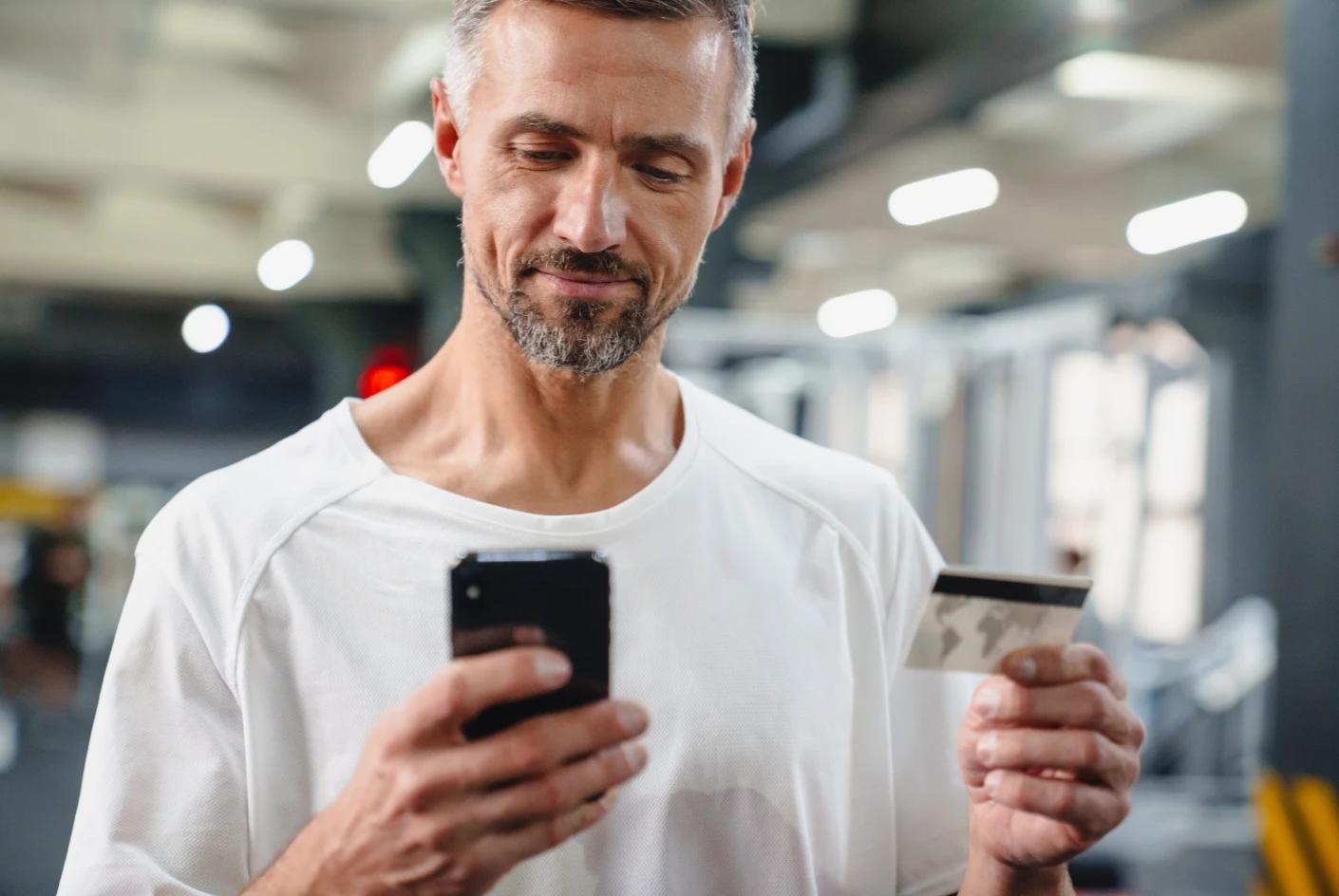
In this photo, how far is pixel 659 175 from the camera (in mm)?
1161

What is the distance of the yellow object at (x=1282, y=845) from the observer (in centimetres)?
323

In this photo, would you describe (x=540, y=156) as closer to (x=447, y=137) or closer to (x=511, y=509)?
(x=447, y=137)

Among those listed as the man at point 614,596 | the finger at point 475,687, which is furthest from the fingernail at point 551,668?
the man at point 614,596

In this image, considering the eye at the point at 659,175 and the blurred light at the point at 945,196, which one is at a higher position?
the blurred light at the point at 945,196

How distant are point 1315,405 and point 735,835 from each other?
262 centimetres

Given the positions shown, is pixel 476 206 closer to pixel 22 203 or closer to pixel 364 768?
pixel 364 768

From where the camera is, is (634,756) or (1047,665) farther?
(1047,665)

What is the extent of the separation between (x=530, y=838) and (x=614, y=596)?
1.09ft

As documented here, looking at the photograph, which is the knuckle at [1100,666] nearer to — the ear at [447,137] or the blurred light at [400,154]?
the ear at [447,137]

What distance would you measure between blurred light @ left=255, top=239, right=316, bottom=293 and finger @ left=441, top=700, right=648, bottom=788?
27.2 ft

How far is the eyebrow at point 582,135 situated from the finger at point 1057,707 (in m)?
0.54

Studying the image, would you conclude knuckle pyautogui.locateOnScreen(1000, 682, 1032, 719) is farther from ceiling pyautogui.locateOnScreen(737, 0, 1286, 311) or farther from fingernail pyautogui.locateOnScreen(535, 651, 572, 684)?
ceiling pyautogui.locateOnScreen(737, 0, 1286, 311)

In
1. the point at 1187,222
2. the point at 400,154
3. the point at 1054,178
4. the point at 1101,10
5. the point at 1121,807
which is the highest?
the point at 1054,178

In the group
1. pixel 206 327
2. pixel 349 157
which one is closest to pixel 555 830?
pixel 349 157
